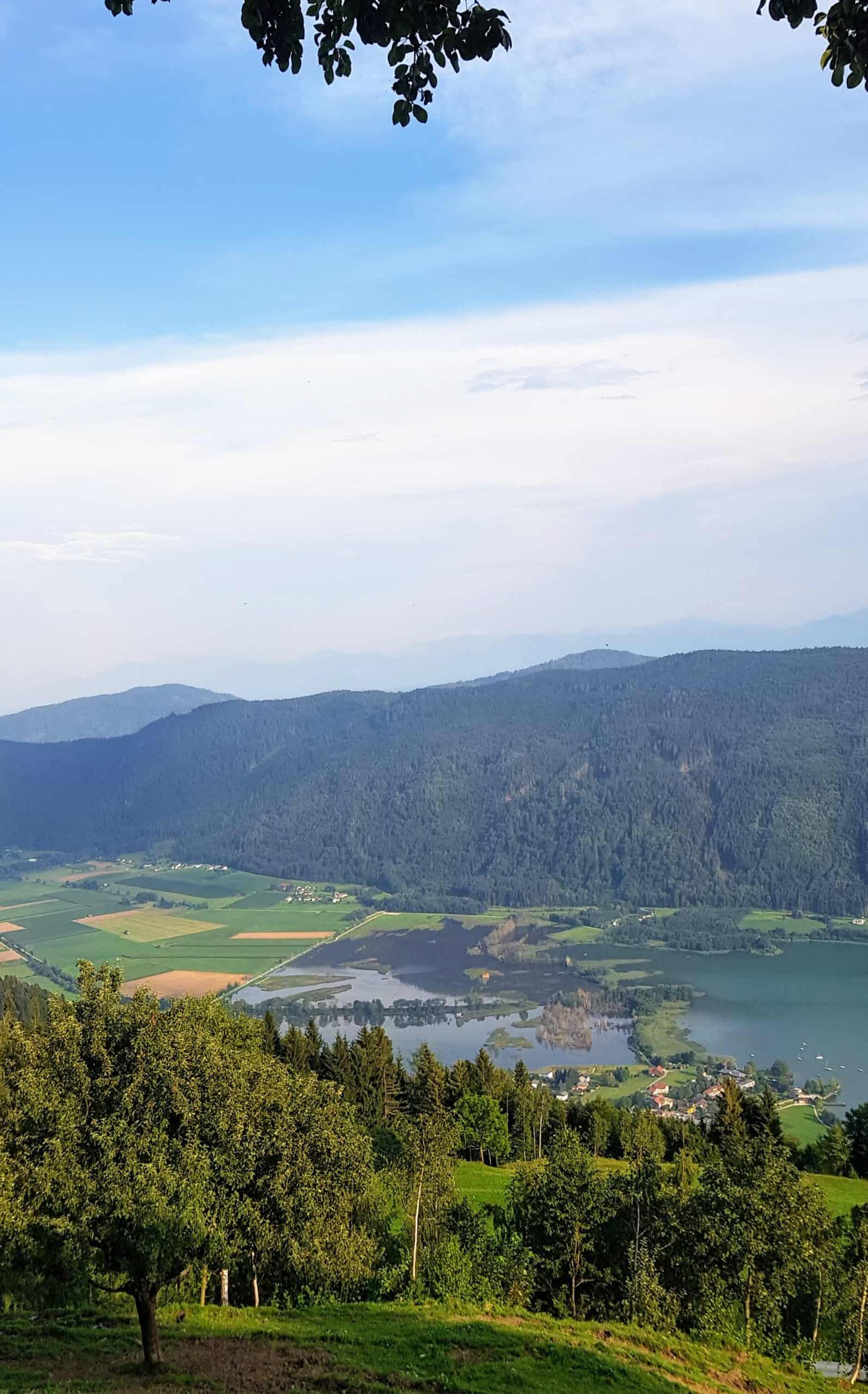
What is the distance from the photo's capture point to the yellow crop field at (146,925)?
16200 cm

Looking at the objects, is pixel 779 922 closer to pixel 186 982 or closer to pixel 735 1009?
pixel 735 1009

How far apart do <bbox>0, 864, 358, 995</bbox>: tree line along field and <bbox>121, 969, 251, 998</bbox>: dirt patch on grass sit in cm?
18

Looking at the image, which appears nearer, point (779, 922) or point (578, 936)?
point (578, 936)

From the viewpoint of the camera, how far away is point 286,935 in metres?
169

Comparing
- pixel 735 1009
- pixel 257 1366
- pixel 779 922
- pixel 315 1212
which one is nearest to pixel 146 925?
pixel 735 1009

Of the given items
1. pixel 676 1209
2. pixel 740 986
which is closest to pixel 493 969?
pixel 740 986

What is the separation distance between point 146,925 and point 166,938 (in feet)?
42.3

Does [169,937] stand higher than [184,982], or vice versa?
[169,937]

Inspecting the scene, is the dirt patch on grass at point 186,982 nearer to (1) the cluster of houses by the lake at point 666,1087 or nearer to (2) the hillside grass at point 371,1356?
(1) the cluster of houses by the lake at point 666,1087

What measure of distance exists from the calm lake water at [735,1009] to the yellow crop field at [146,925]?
28659mm

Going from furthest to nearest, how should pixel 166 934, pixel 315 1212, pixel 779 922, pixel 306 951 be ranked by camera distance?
pixel 779 922
pixel 166 934
pixel 306 951
pixel 315 1212

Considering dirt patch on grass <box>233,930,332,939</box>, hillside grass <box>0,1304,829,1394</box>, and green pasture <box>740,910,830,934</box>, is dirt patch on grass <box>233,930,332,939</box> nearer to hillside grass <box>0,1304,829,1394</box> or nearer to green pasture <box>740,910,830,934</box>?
green pasture <box>740,910,830,934</box>

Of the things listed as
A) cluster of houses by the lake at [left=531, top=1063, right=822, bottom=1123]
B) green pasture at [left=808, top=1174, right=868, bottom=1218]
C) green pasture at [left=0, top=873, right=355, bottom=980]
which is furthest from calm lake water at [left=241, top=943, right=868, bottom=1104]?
green pasture at [left=808, top=1174, right=868, bottom=1218]

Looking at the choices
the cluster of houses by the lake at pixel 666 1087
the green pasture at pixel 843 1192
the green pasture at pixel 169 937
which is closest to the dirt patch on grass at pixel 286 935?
the green pasture at pixel 169 937
